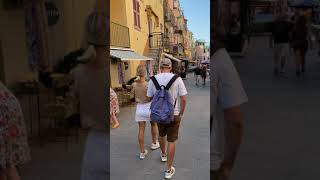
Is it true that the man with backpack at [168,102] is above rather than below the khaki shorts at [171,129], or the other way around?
above

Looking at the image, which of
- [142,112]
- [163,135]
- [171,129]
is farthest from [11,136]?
[142,112]

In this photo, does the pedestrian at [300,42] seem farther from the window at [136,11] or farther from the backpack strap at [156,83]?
the backpack strap at [156,83]

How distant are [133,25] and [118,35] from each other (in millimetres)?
387

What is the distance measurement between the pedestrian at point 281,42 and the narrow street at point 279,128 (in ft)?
0.10

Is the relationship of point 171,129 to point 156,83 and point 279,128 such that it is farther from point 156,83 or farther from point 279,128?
point 279,128

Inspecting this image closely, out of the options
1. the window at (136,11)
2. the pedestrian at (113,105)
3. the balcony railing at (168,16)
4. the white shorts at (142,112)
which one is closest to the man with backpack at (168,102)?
the white shorts at (142,112)

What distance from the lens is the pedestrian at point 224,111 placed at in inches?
61.0

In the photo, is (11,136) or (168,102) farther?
(168,102)

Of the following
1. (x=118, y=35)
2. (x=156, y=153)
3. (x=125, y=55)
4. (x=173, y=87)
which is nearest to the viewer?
(x=118, y=35)

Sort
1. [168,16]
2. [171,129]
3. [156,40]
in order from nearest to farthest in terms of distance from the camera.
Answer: [156,40], [168,16], [171,129]

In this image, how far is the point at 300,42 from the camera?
1668 millimetres

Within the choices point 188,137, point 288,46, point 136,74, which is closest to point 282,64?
point 288,46

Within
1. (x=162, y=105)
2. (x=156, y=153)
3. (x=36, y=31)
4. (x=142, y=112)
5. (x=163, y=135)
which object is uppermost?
(x=36, y=31)

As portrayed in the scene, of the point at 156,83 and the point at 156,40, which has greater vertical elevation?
the point at 156,40
